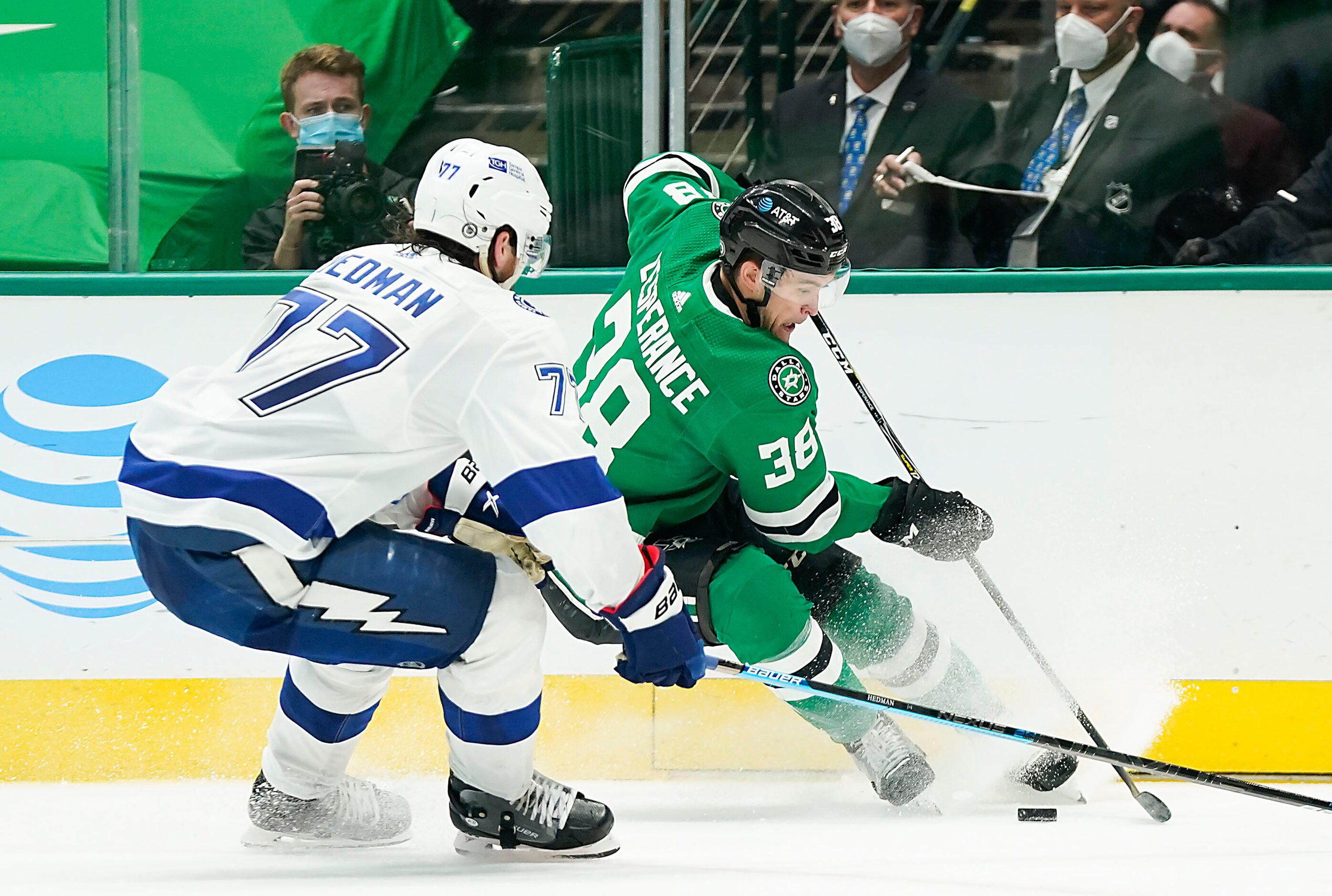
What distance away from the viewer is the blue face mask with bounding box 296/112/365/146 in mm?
3420

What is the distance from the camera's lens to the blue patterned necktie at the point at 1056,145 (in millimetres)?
3219

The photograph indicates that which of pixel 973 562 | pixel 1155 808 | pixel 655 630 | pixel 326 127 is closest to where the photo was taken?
pixel 655 630

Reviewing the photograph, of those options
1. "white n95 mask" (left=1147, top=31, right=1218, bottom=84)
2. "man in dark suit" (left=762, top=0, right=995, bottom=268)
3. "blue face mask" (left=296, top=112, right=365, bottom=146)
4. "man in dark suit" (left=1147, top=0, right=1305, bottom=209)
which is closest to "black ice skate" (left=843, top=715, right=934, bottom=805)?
"man in dark suit" (left=762, top=0, right=995, bottom=268)

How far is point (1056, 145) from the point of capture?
3.23m

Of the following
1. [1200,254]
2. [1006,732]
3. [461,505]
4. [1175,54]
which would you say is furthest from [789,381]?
[1175,54]

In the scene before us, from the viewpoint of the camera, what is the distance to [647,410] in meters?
2.66

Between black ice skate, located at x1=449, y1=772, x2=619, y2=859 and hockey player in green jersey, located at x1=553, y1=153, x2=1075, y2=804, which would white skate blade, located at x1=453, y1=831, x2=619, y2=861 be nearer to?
black ice skate, located at x1=449, y1=772, x2=619, y2=859

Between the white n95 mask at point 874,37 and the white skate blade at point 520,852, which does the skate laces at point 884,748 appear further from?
the white n95 mask at point 874,37

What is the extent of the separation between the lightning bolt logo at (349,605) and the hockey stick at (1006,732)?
543mm

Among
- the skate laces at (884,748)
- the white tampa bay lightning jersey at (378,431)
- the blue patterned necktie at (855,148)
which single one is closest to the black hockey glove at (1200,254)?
the blue patterned necktie at (855,148)

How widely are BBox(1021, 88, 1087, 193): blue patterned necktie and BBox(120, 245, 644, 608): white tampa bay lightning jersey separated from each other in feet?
5.37

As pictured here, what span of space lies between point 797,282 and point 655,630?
31.0 inches

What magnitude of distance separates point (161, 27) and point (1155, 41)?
2296 millimetres

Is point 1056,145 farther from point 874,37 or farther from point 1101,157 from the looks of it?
point 874,37
